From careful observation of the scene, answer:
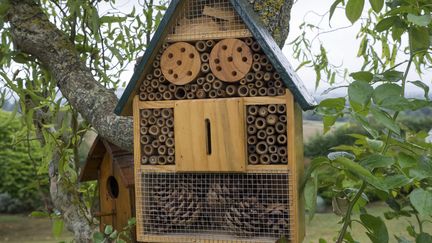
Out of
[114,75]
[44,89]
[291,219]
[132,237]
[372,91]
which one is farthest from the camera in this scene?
[114,75]

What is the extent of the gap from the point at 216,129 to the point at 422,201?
0.36m

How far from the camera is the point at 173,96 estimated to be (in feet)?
3.37

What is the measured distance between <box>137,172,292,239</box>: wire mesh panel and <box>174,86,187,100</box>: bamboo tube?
0.14 meters

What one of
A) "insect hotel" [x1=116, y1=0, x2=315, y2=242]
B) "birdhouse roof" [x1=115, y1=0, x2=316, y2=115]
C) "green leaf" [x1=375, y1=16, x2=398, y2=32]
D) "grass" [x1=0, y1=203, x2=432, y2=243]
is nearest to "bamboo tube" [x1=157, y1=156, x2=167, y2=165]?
"insect hotel" [x1=116, y1=0, x2=315, y2=242]

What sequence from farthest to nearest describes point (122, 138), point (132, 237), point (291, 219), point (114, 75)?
point (114, 75), point (132, 237), point (122, 138), point (291, 219)

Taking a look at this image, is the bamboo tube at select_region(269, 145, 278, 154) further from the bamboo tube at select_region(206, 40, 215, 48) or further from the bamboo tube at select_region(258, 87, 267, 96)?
the bamboo tube at select_region(206, 40, 215, 48)

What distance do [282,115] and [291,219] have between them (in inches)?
6.9

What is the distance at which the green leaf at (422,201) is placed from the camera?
763mm

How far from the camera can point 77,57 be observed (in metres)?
1.28

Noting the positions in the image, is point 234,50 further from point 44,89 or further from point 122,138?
point 44,89

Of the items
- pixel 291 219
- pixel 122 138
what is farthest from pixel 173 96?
pixel 291 219

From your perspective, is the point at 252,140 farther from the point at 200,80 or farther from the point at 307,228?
the point at 307,228

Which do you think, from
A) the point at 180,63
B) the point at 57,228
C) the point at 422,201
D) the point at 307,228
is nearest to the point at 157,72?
the point at 180,63

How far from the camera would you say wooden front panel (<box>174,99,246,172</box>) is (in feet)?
3.17
